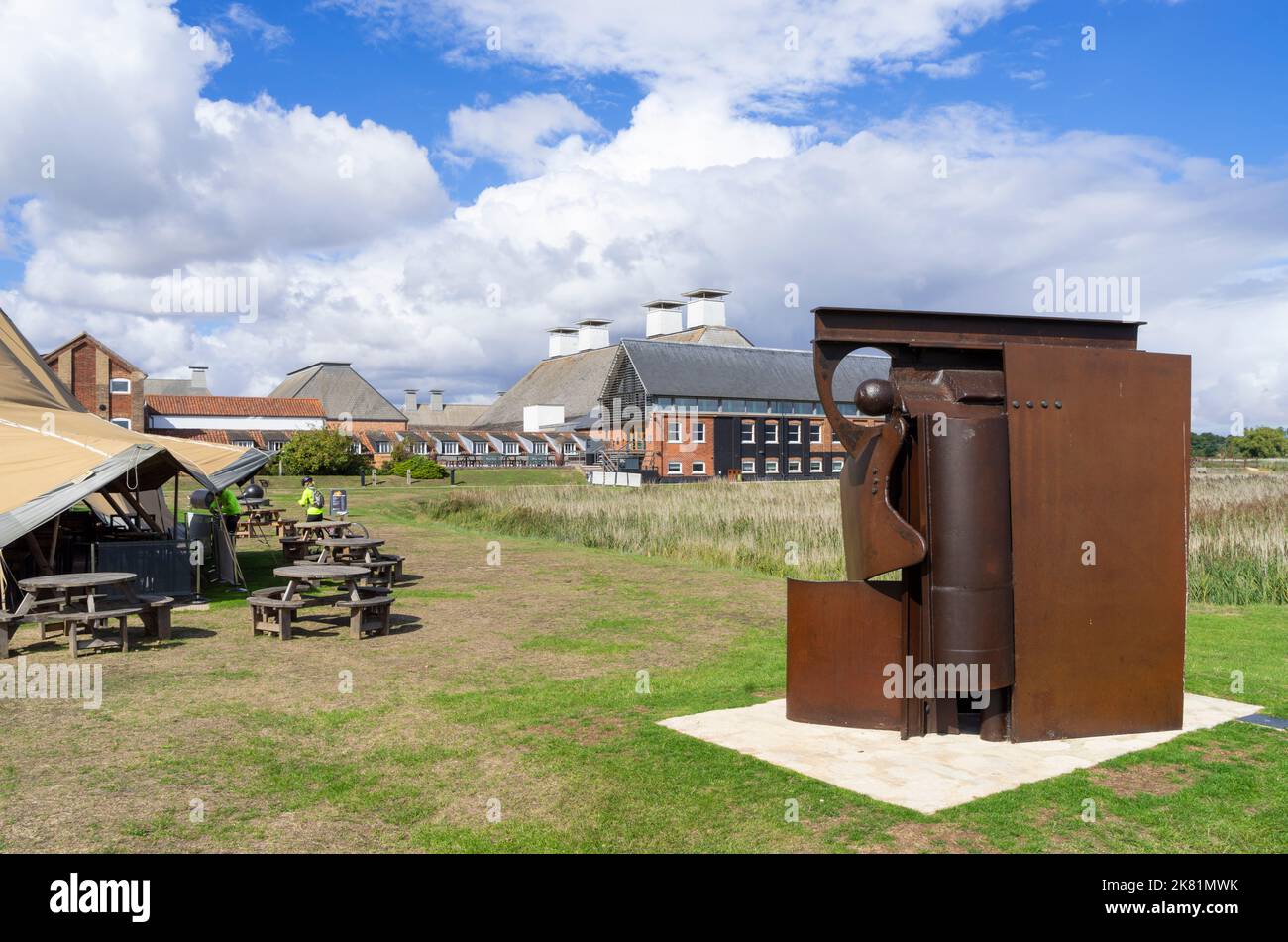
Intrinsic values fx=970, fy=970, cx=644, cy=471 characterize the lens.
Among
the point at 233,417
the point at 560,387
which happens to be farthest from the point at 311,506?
the point at 560,387

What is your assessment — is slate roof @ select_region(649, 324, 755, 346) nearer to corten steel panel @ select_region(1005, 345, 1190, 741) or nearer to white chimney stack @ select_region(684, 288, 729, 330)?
white chimney stack @ select_region(684, 288, 729, 330)

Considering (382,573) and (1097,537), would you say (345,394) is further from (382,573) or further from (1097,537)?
(1097,537)

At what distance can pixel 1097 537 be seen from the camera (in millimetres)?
6680

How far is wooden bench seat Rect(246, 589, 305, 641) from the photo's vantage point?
10.9 metres

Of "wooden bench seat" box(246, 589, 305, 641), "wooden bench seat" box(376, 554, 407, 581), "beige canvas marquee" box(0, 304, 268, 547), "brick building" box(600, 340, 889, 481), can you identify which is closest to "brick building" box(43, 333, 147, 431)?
"brick building" box(600, 340, 889, 481)

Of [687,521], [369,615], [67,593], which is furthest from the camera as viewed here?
[687,521]

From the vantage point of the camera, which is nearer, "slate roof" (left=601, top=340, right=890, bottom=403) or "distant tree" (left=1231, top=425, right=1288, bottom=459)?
"slate roof" (left=601, top=340, right=890, bottom=403)

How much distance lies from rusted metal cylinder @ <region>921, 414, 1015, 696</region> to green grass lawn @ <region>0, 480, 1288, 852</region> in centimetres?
99

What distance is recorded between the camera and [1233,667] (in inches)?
363

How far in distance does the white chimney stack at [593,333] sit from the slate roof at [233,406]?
24.7 m

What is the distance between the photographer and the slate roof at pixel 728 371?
50.4 metres

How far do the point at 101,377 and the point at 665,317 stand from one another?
130 feet

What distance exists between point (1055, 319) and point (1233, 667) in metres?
4.56
